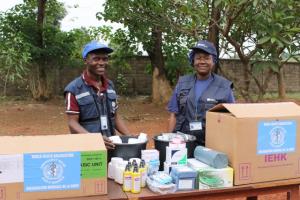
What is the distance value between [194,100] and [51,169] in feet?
4.48

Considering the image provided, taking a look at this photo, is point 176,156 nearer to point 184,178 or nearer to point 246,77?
point 184,178

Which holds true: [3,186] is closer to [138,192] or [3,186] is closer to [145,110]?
[138,192]

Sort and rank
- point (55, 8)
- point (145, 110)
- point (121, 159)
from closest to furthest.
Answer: point (121, 159) → point (145, 110) → point (55, 8)

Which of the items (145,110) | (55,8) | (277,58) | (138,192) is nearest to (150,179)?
(138,192)

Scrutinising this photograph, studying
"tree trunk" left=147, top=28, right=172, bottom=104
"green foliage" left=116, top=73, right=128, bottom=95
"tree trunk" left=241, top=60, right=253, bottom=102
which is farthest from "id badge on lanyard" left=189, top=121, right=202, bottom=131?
"green foliage" left=116, top=73, right=128, bottom=95

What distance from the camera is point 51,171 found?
201 cm

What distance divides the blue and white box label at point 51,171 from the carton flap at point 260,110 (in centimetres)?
95

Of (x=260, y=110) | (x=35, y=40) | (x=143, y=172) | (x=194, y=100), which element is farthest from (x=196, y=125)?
(x=35, y=40)

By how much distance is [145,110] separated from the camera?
34.6 ft

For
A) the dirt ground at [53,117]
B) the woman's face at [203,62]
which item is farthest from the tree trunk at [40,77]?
the woman's face at [203,62]

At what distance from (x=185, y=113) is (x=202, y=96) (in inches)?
7.8

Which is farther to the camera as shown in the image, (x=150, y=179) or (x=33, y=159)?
(x=150, y=179)

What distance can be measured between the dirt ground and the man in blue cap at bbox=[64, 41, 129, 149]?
420 centimetres

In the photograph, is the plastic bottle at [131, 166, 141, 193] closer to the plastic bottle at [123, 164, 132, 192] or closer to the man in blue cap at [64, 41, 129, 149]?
the plastic bottle at [123, 164, 132, 192]
